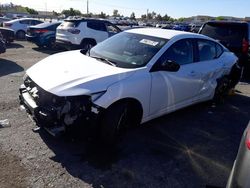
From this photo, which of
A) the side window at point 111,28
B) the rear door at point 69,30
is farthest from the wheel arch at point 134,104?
the side window at point 111,28

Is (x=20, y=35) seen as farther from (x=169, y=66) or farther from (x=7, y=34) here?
(x=169, y=66)

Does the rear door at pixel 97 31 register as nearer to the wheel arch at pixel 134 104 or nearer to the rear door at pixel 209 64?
the rear door at pixel 209 64

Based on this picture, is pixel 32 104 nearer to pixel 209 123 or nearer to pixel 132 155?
pixel 132 155

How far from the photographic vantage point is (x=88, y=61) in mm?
4406

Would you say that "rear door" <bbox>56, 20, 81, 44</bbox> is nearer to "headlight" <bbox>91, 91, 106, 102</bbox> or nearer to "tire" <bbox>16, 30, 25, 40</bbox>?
"tire" <bbox>16, 30, 25, 40</bbox>

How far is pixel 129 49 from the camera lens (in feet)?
15.5

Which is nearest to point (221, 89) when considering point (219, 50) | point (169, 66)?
point (219, 50)

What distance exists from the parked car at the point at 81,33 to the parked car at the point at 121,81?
7341 mm

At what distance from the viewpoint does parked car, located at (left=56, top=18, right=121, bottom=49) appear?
40.2 ft

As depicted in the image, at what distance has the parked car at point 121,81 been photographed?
11.6ft

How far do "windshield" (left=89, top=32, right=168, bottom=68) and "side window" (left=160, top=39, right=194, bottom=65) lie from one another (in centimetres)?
16

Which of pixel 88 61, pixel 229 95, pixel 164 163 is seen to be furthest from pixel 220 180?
pixel 229 95

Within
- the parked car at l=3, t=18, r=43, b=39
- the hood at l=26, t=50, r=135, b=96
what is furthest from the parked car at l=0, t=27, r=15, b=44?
the hood at l=26, t=50, r=135, b=96

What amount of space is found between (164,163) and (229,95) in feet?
14.1
